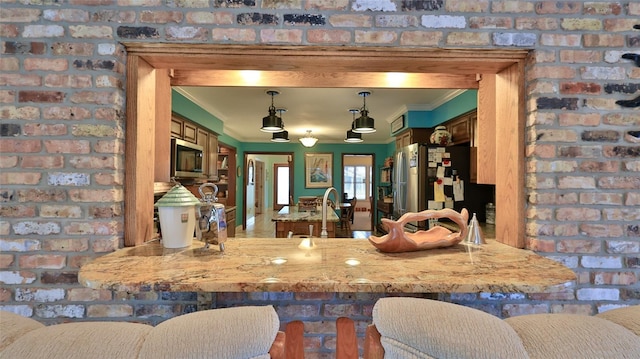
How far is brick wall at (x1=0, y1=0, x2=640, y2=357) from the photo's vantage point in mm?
1405

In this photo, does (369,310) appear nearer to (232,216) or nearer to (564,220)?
(564,220)

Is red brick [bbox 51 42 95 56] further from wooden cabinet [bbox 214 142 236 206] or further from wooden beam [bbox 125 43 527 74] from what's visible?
wooden cabinet [bbox 214 142 236 206]

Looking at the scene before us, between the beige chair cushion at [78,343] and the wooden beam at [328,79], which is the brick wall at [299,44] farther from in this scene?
the beige chair cushion at [78,343]

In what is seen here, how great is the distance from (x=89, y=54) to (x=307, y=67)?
3.26 ft

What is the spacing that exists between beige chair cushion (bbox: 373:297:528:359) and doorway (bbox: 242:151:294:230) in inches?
313

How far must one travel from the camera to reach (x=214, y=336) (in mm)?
572

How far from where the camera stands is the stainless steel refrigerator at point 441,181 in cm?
369

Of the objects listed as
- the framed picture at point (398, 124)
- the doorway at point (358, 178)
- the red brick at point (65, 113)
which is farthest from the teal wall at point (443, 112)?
the doorway at point (358, 178)

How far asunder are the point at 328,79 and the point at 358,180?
11.2m

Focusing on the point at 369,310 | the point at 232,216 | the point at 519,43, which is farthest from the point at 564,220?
the point at 232,216

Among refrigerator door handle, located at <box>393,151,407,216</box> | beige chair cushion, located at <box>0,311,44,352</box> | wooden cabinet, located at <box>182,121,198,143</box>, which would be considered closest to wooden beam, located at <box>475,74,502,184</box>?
beige chair cushion, located at <box>0,311,44,352</box>

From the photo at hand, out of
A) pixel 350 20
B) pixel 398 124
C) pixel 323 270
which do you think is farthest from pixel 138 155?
pixel 398 124

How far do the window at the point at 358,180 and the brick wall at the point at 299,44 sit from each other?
1163 cm

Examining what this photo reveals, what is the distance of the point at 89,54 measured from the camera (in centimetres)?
143
